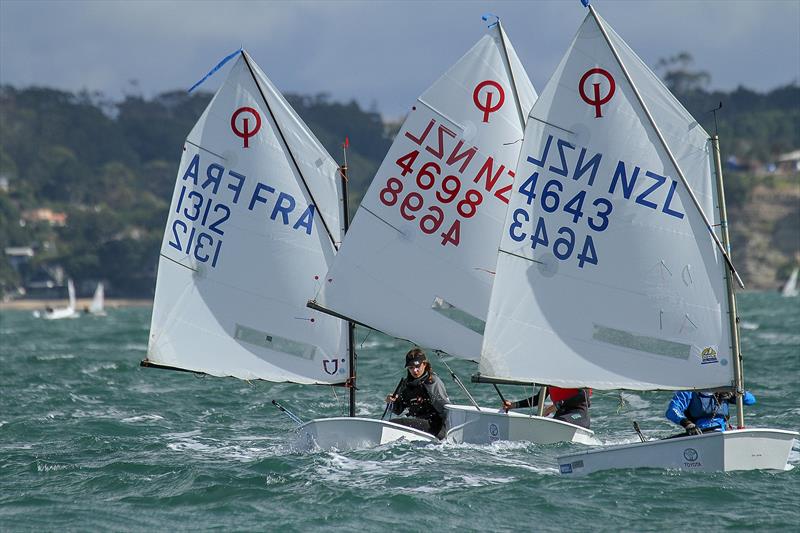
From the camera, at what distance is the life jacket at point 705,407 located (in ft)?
54.4

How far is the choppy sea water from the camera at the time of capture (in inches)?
565

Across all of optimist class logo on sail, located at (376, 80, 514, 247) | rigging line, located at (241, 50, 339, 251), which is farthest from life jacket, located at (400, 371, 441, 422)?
rigging line, located at (241, 50, 339, 251)

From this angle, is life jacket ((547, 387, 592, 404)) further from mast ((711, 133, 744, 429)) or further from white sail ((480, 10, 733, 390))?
mast ((711, 133, 744, 429))

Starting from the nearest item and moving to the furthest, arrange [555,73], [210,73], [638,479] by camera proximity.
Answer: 1. [638,479]
2. [555,73]
3. [210,73]

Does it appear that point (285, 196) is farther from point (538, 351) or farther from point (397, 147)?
point (538, 351)

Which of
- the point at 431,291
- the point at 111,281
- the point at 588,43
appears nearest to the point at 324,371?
the point at 431,291

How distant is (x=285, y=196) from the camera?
1970cm

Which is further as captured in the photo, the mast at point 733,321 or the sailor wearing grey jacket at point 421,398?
the sailor wearing grey jacket at point 421,398

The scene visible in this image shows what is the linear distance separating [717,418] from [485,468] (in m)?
2.97

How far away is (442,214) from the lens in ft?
62.2

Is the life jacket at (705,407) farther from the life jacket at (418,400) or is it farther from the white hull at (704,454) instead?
the life jacket at (418,400)

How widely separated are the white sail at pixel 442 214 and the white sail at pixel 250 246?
978 mm

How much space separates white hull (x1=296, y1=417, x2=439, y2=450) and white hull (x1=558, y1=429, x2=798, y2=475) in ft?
8.75

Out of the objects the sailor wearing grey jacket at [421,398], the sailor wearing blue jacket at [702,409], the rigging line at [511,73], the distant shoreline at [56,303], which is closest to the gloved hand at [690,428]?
the sailor wearing blue jacket at [702,409]
